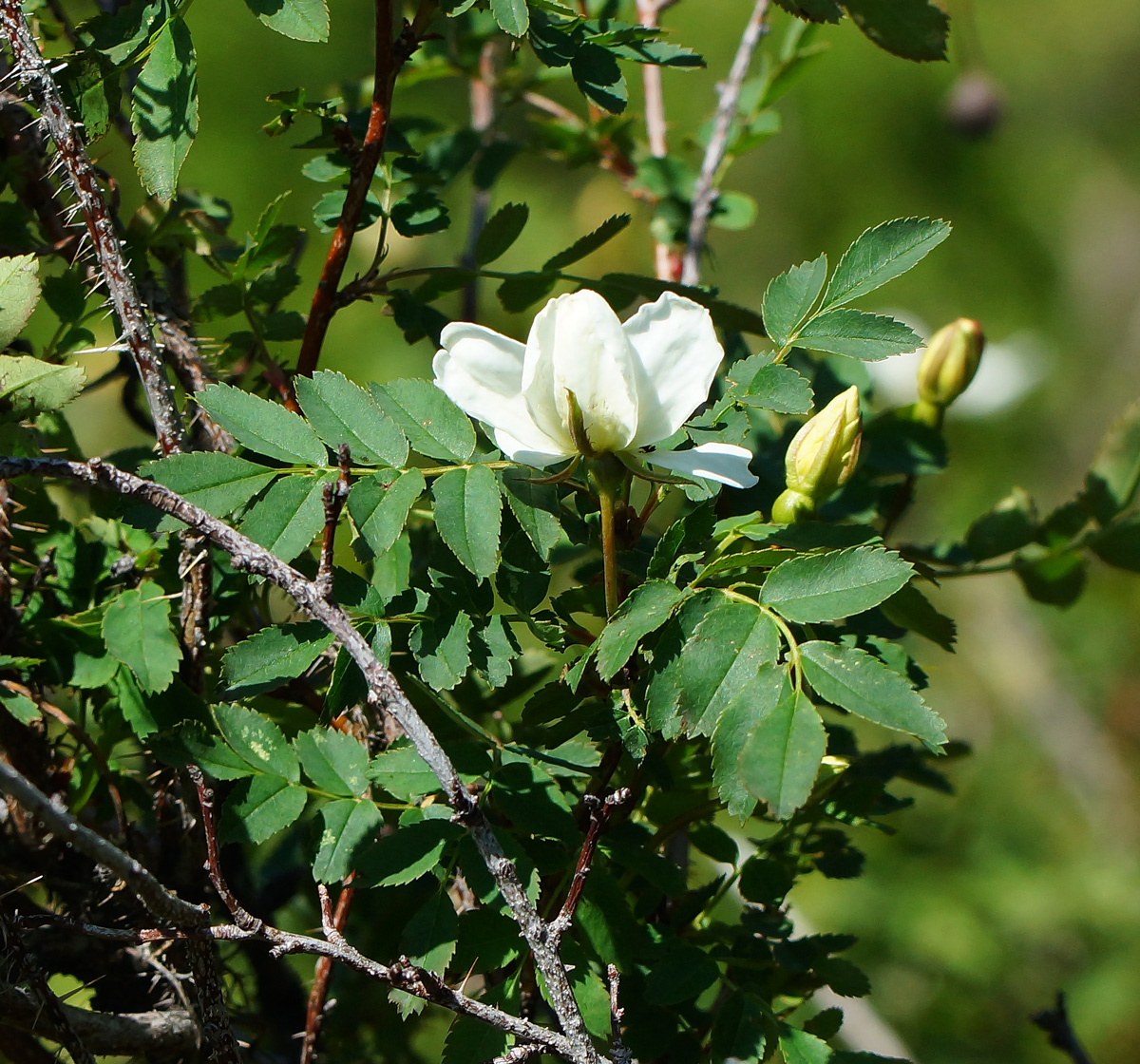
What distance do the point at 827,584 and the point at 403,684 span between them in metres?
0.27

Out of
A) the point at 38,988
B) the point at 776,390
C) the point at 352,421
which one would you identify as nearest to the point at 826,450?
the point at 776,390

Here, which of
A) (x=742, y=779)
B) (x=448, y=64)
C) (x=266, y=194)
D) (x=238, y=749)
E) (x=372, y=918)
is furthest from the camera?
(x=266, y=194)

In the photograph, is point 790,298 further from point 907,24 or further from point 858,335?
point 907,24

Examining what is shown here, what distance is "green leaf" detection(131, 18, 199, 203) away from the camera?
559mm

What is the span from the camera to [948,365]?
32.6 inches

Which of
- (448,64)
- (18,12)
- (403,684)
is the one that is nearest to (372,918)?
(403,684)

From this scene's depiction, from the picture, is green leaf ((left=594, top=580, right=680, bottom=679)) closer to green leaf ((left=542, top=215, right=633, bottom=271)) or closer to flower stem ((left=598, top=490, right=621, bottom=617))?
flower stem ((left=598, top=490, right=621, bottom=617))

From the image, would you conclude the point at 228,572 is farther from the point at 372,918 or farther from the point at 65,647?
the point at 372,918

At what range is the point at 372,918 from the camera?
858 millimetres

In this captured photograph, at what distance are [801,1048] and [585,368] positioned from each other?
0.40 meters

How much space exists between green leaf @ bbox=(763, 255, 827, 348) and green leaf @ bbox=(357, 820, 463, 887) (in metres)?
0.33

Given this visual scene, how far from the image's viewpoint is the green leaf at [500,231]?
76 centimetres

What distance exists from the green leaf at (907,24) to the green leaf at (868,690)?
0.39m

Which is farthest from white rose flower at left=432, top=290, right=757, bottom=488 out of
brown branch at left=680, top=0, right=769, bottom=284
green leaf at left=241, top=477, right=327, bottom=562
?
brown branch at left=680, top=0, right=769, bottom=284
